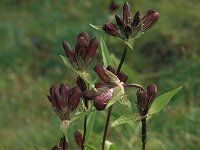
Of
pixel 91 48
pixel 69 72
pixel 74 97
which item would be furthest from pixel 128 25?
pixel 69 72

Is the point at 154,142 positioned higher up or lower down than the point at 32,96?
lower down

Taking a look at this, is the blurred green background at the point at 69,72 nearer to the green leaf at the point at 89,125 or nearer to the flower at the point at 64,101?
the green leaf at the point at 89,125

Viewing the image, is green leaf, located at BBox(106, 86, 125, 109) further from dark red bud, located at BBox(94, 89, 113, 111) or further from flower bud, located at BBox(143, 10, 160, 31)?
flower bud, located at BBox(143, 10, 160, 31)

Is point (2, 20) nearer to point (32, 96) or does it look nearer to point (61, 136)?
point (32, 96)

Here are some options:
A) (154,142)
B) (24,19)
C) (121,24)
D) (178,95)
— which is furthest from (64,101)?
(24,19)

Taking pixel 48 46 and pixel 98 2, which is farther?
pixel 98 2

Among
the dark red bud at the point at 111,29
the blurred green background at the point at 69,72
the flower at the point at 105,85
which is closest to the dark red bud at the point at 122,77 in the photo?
the flower at the point at 105,85

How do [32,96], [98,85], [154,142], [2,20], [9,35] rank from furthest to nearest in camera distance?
[2,20] < [9,35] < [32,96] < [154,142] < [98,85]
